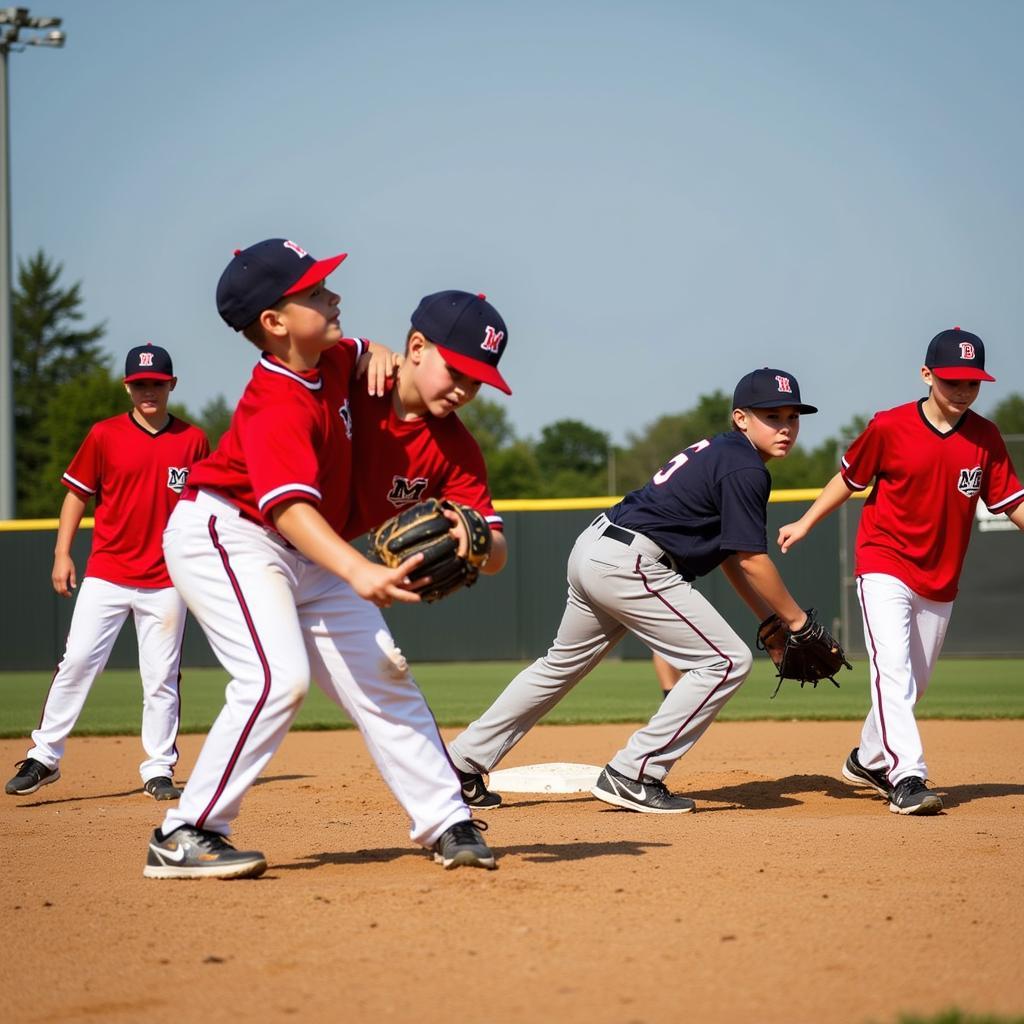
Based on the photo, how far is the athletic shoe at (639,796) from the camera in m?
5.32

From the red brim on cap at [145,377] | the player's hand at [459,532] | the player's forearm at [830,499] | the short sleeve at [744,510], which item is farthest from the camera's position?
the red brim on cap at [145,377]

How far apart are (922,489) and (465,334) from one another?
2.47 meters

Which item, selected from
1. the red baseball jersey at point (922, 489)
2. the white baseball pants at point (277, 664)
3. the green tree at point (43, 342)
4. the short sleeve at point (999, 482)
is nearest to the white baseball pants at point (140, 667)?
the white baseball pants at point (277, 664)

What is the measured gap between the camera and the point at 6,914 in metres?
3.60

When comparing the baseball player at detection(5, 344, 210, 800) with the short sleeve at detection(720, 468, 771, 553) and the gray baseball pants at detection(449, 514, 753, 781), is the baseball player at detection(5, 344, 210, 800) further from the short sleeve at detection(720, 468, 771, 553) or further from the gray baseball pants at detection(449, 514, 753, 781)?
the short sleeve at detection(720, 468, 771, 553)

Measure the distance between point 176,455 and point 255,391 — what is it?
2788mm

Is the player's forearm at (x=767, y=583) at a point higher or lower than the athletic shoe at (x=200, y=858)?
higher

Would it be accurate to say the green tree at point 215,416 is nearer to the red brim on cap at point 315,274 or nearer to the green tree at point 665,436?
the green tree at point 665,436

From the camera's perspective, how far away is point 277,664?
3.74m

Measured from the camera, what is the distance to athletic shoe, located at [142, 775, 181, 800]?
609 cm

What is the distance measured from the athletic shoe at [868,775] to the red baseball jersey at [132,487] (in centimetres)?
319

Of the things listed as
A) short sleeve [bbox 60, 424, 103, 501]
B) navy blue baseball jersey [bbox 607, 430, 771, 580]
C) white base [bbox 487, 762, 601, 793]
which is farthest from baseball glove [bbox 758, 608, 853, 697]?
short sleeve [bbox 60, 424, 103, 501]

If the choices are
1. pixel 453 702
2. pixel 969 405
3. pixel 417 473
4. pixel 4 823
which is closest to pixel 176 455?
pixel 4 823

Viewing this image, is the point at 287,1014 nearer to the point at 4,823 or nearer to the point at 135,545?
the point at 4,823
